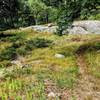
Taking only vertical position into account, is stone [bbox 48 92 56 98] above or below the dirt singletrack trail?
above

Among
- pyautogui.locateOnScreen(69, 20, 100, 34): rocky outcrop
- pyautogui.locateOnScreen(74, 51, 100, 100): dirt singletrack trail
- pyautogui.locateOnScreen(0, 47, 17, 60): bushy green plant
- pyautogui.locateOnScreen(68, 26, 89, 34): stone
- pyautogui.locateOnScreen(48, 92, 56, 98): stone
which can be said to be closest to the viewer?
pyautogui.locateOnScreen(48, 92, 56, 98): stone

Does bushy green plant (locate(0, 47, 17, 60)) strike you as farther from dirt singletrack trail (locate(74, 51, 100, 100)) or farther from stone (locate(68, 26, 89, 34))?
stone (locate(68, 26, 89, 34))

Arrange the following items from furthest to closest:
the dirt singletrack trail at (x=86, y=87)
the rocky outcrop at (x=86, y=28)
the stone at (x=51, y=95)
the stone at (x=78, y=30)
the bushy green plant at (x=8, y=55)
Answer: the rocky outcrop at (x=86, y=28)
the stone at (x=78, y=30)
the bushy green plant at (x=8, y=55)
the dirt singletrack trail at (x=86, y=87)
the stone at (x=51, y=95)

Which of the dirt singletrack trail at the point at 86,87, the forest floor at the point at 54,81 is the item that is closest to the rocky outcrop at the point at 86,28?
the forest floor at the point at 54,81

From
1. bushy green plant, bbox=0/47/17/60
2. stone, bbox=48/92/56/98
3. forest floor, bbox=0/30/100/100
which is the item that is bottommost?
bushy green plant, bbox=0/47/17/60

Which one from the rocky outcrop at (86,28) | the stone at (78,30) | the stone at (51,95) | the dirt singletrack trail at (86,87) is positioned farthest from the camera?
the rocky outcrop at (86,28)

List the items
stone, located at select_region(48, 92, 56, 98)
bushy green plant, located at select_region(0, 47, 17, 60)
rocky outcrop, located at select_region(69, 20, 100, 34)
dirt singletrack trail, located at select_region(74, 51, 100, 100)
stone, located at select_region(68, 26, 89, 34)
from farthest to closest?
rocky outcrop, located at select_region(69, 20, 100, 34), stone, located at select_region(68, 26, 89, 34), bushy green plant, located at select_region(0, 47, 17, 60), dirt singletrack trail, located at select_region(74, 51, 100, 100), stone, located at select_region(48, 92, 56, 98)

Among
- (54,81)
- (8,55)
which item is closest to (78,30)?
(8,55)

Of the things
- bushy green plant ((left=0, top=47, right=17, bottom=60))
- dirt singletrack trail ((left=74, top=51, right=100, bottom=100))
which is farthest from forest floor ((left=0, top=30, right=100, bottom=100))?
bushy green plant ((left=0, top=47, right=17, bottom=60))

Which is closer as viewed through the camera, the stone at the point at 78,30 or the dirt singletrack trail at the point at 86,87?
the dirt singletrack trail at the point at 86,87

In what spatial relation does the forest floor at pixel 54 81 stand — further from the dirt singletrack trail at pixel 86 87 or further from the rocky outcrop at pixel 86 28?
the rocky outcrop at pixel 86 28

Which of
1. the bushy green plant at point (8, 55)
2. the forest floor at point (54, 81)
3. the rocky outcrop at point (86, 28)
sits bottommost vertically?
the rocky outcrop at point (86, 28)

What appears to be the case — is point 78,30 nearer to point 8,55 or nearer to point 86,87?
point 8,55

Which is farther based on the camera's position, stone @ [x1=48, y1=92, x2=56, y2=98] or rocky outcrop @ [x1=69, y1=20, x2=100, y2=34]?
rocky outcrop @ [x1=69, y1=20, x2=100, y2=34]
